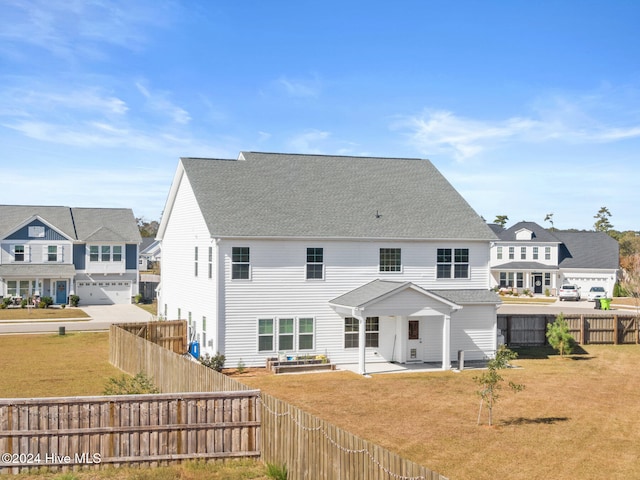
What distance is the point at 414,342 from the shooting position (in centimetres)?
3169

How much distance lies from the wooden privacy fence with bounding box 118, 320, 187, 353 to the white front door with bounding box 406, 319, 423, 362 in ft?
35.2

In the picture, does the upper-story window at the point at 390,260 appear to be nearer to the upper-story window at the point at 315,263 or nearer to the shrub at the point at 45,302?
the upper-story window at the point at 315,263

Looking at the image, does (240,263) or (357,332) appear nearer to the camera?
(240,263)

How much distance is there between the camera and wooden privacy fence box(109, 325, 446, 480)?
10914mm

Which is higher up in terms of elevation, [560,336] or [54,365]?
[560,336]

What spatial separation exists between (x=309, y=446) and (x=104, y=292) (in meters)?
54.4

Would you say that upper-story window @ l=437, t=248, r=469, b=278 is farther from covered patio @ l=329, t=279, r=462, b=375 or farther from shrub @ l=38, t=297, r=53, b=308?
shrub @ l=38, t=297, r=53, b=308

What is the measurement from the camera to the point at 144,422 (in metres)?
15.2

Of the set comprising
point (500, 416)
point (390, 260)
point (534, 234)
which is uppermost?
point (534, 234)

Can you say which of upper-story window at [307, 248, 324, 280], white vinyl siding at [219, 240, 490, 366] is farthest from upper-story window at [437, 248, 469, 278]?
upper-story window at [307, 248, 324, 280]

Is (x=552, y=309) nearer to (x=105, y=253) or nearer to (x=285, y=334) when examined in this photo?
(x=285, y=334)

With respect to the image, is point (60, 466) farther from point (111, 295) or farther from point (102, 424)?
point (111, 295)

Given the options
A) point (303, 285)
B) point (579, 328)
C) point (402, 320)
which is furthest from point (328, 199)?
point (579, 328)

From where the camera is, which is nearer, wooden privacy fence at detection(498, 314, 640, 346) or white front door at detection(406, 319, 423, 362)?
white front door at detection(406, 319, 423, 362)
